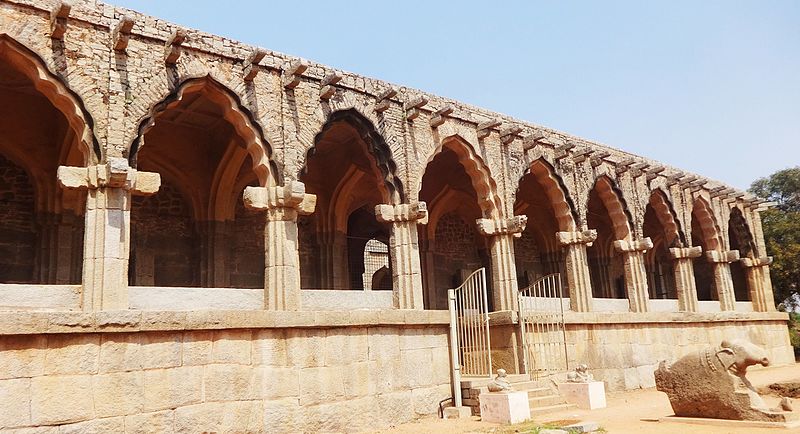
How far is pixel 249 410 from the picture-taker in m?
8.02

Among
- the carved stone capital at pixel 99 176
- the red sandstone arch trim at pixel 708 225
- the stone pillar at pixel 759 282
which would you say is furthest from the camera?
the stone pillar at pixel 759 282

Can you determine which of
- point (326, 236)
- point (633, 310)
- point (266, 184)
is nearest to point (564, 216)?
point (633, 310)

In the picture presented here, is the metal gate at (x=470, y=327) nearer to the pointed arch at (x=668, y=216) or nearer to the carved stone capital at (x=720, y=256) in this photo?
the pointed arch at (x=668, y=216)

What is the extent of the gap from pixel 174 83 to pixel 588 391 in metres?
7.39

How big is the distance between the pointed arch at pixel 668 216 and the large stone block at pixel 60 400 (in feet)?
44.2

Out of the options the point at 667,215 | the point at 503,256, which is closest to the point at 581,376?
the point at 503,256

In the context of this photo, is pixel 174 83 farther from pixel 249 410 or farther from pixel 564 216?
pixel 564 216

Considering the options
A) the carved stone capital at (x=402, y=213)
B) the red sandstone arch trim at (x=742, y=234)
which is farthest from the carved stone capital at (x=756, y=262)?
the carved stone capital at (x=402, y=213)

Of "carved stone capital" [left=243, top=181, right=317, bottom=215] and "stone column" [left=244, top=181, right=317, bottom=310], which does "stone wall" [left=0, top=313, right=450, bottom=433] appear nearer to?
"stone column" [left=244, top=181, right=317, bottom=310]

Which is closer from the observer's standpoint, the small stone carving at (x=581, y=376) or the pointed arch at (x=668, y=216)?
the small stone carving at (x=581, y=376)

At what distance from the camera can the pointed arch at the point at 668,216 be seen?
53.3 ft

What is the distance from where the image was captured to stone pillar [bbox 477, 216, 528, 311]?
11.9 m

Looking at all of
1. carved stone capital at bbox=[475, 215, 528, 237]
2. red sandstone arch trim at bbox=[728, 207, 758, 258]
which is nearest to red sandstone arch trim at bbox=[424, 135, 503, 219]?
carved stone capital at bbox=[475, 215, 528, 237]

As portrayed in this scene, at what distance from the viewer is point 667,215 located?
16.4 metres
